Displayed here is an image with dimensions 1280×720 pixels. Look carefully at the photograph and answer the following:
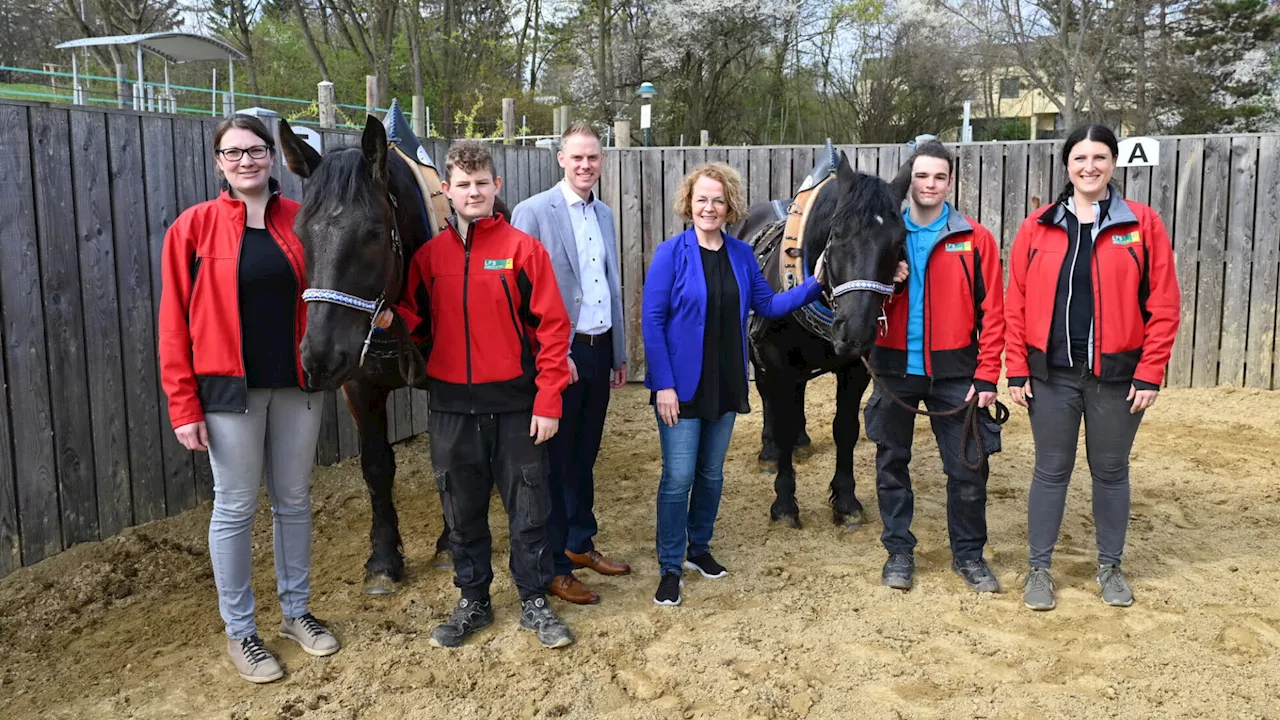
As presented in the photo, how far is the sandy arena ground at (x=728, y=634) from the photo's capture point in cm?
261

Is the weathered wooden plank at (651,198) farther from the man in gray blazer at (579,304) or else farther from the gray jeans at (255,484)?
the gray jeans at (255,484)

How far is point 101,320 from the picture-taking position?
3.71 m

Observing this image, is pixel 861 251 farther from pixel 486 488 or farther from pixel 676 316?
pixel 486 488

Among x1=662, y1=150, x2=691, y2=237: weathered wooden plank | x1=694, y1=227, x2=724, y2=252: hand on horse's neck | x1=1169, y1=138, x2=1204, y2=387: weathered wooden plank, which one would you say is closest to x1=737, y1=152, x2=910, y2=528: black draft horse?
x1=694, y1=227, x2=724, y2=252: hand on horse's neck

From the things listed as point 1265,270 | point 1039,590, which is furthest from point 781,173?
point 1039,590

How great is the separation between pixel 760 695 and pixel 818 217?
2.05 m

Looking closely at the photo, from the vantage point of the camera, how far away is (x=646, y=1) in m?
23.2

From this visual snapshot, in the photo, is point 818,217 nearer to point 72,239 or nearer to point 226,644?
point 226,644

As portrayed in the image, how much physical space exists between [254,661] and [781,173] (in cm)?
570

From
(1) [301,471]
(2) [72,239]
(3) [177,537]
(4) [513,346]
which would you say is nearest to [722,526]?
(4) [513,346]

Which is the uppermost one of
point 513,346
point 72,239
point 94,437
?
point 72,239

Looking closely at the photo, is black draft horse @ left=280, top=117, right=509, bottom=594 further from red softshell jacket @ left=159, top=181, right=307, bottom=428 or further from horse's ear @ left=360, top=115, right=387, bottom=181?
red softshell jacket @ left=159, top=181, right=307, bottom=428

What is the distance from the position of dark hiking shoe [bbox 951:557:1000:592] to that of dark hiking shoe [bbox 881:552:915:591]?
196mm

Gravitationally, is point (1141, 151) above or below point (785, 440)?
above
